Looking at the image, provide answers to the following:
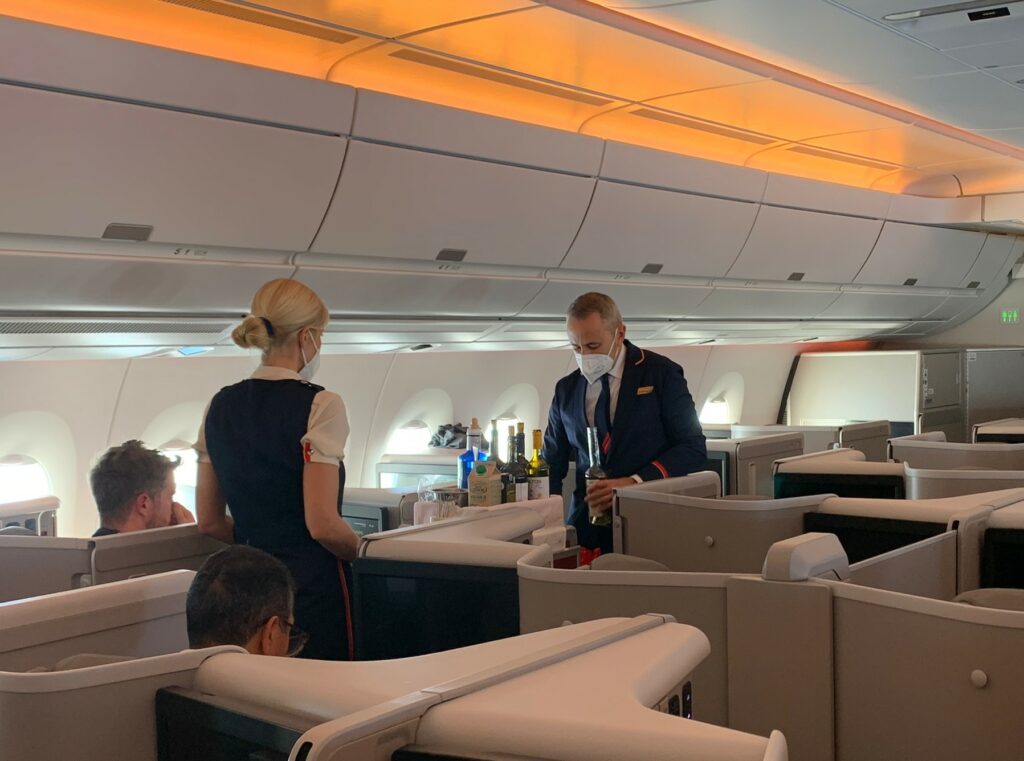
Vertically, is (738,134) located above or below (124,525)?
above

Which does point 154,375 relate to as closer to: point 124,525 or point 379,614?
point 124,525

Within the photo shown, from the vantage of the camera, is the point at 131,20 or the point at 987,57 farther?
the point at 987,57

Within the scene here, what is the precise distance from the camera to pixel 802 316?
33.4 ft

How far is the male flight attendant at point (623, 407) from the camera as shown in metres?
4.16

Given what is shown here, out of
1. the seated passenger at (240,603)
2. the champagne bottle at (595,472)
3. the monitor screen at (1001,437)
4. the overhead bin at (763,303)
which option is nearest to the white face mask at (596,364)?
the champagne bottle at (595,472)

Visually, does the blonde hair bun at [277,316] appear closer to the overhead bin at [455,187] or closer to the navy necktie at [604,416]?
the navy necktie at [604,416]

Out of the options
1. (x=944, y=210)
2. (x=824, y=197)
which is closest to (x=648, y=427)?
(x=824, y=197)

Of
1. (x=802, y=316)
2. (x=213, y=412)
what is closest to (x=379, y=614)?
(x=213, y=412)

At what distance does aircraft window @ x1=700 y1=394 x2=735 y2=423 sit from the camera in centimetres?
1259

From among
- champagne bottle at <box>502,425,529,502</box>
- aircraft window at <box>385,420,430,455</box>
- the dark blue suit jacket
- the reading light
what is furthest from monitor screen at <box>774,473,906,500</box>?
the reading light

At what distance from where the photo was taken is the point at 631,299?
24.9ft

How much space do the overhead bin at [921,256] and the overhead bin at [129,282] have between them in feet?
20.0

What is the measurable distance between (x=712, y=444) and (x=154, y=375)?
349 centimetres

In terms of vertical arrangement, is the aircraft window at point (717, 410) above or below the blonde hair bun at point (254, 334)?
below
